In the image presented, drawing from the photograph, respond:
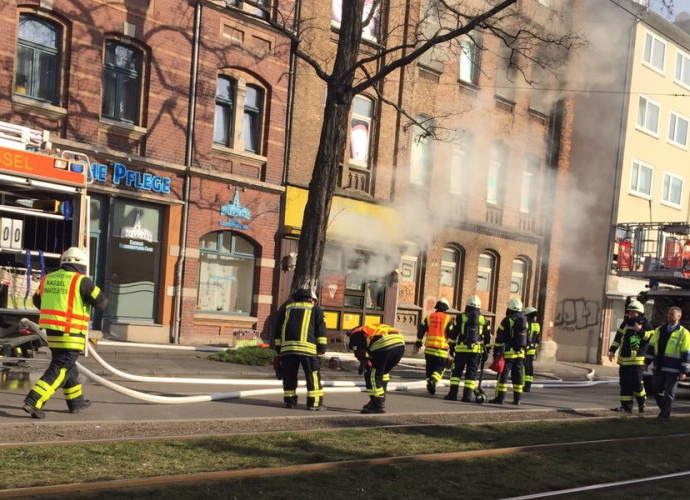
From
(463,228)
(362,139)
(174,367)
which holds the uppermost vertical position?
(362,139)

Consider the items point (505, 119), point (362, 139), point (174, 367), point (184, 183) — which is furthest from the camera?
point (505, 119)

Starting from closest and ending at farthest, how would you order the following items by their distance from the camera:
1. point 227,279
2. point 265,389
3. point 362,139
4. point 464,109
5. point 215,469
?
point 215,469 → point 265,389 → point 227,279 → point 362,139 → point 464,109

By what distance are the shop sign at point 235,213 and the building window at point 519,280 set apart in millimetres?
11627

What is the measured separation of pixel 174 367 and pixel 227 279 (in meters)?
5.91

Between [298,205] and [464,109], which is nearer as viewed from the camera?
[298,205]

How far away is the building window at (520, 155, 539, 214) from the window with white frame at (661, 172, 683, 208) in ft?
26.2

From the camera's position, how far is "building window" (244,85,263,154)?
20688 mm

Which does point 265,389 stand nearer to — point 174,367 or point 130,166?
point 174,367

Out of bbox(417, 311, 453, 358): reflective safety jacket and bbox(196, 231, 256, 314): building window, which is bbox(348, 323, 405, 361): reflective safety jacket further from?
bbox(196, 231, 256, 314): building window

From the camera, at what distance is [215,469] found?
7059 mm

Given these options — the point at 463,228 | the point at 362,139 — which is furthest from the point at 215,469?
the point at 463,228

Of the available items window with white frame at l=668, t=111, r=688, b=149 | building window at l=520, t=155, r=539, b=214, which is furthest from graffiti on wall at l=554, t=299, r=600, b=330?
window with white frame at l=668, t=111, r=688, b=149

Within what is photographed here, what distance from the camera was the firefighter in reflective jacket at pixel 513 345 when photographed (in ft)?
44.5

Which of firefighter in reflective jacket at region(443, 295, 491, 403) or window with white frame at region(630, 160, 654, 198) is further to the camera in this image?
window with white frame at region(630, 160, 654, 198)
